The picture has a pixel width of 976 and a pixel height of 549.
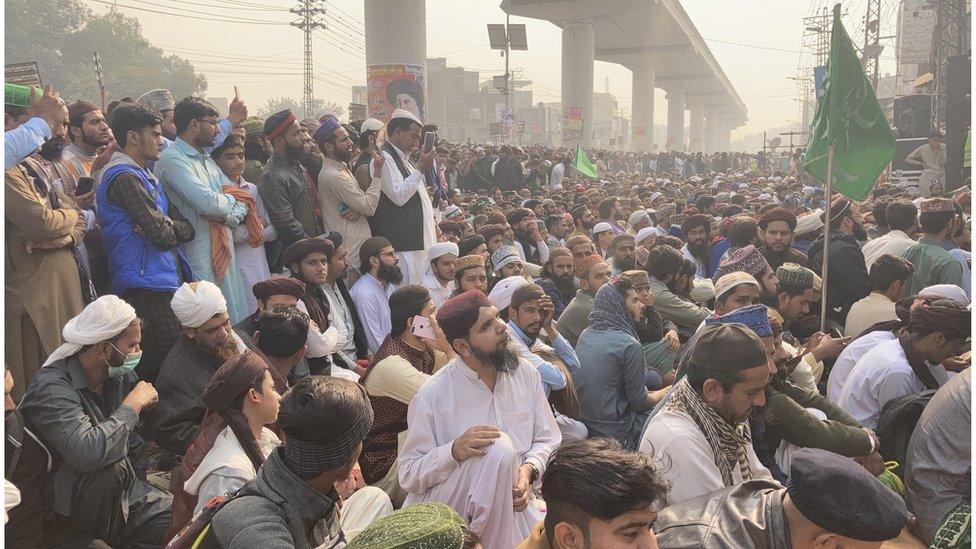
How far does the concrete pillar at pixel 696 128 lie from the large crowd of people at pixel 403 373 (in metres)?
88.2

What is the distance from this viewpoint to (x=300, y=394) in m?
2.13

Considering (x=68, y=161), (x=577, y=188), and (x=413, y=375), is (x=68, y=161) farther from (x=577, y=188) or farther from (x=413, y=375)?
(x=577, y=188)

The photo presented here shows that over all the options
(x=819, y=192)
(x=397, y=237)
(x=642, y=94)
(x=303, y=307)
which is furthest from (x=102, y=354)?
(x=642, y=94)

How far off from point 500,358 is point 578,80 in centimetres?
3796

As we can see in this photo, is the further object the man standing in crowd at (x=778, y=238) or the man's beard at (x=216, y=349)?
the man standing in crowd at (x=778, y=238)

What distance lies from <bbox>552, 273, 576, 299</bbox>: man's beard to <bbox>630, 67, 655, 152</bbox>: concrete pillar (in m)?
52.6

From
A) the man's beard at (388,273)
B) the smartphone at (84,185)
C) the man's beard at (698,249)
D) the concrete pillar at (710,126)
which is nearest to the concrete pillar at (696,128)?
the concrete pillar at (710,126)

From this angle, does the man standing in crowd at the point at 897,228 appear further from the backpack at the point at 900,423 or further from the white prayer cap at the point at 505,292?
the white prayer cap at the point at 505,292

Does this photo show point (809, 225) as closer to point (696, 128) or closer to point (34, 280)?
point (34, 280)

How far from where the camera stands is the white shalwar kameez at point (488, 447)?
2936 mm

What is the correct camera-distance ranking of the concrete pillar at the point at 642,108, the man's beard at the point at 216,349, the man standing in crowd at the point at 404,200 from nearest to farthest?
the man's beard at the point at 216,349 → the man standing in crowd at the point at 404,200 → the concrete pillar at the point at 642,108

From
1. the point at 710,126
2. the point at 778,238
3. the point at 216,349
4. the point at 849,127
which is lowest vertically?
the point at 216,349

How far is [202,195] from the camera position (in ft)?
15.8

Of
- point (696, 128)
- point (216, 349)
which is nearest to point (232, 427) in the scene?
point (216, 349)
